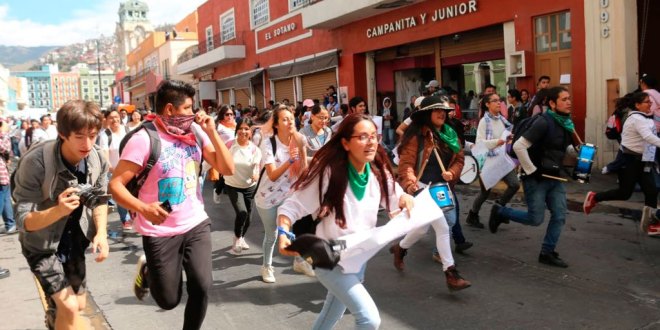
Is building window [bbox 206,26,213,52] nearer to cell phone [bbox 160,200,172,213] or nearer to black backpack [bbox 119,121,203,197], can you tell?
black backpack [bbox 119,121,203,197]

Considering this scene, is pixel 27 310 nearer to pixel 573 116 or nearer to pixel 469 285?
pixel 469 285

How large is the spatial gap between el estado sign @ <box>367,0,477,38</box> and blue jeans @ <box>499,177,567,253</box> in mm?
8619

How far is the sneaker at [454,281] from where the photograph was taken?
15.6 feet

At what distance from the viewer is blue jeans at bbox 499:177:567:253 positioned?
18.1 feet

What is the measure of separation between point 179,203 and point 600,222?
5.61 m

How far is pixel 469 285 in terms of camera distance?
4758 mm

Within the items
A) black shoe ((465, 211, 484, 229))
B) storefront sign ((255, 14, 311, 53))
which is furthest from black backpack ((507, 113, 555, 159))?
storefront sign ((255, 14, 311, 53))

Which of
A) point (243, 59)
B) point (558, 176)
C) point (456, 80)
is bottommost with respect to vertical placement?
point (558, 176)

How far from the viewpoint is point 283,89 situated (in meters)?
24.4

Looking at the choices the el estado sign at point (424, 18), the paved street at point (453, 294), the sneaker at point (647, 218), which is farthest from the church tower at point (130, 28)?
the sneaker at point (647, 218)

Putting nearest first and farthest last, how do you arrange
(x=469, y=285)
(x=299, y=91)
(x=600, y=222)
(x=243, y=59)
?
1. (x=469, y=285)
2. (x=600, y=222)
3. (x=299, y=91)
4. (x=243, y=59)

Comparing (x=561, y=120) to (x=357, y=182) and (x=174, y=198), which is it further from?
(x=174, y=198)

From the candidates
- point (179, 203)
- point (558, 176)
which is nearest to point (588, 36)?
point (558, 176)

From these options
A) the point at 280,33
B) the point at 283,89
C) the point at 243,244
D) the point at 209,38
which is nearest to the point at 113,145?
the point at 243,244
